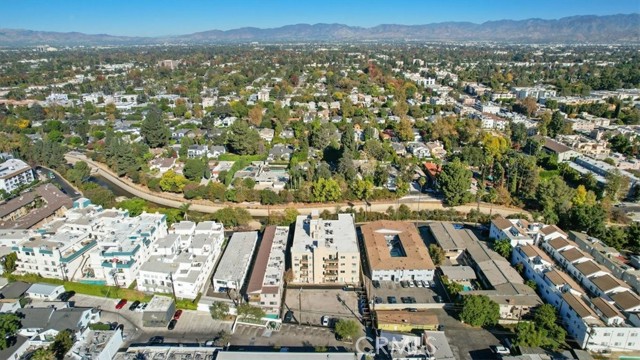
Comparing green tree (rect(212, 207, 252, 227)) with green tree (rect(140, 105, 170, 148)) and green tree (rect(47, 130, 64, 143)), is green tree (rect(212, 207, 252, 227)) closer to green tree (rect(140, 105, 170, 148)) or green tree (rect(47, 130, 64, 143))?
green tree (rect(140, 105, 170, 148))

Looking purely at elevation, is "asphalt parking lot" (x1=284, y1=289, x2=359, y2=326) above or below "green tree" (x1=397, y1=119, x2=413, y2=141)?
below

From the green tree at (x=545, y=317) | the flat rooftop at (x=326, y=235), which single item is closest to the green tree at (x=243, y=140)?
the flat rooftop at (x=326, y=235)

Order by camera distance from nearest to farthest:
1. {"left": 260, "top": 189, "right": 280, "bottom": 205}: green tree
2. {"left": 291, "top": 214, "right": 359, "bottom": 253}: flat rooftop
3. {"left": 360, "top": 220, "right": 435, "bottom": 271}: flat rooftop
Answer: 1. {"left": 291, "top": 214, "right": 359, "bottom": 253}: flat rooftop
2. {"left": 360, "top": 220, "right": 435, "bottom": 271}: flat rooftop
3. {"left": 260, "top": 189, "right": 280, "bottom": 205}: green tree

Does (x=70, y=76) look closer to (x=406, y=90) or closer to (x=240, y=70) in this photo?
(x=240, y=70)

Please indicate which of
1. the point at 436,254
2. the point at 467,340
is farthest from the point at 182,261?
the point at 467,340

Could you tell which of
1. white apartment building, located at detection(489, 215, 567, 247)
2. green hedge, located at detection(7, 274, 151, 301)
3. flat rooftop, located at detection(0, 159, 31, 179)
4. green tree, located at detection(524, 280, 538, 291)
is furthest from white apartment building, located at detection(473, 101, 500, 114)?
flat rooftop, located at detection(0, 159, 31, 179)

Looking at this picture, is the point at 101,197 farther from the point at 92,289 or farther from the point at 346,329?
the point at 346,329
